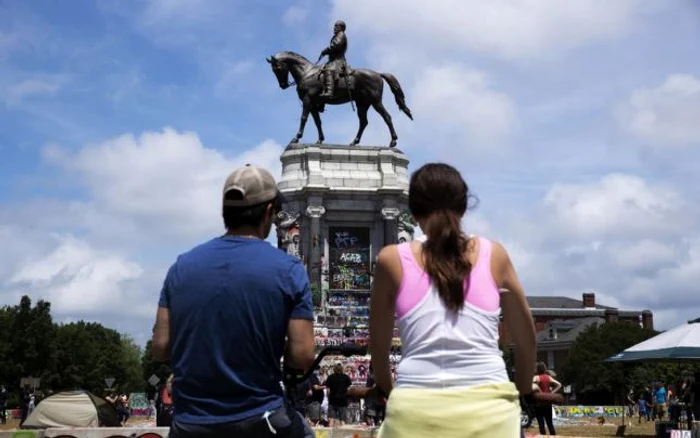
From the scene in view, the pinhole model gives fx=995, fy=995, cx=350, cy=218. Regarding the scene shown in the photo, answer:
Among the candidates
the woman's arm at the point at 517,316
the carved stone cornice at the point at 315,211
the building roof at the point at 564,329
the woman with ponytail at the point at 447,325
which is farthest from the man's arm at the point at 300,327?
the building roof at the point at 564,329

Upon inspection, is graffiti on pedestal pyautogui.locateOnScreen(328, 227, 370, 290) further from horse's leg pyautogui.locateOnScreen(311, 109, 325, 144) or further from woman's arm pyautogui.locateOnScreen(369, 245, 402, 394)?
woman's arm pyautogui.locateOnScreen(369, 245, 402, 394)

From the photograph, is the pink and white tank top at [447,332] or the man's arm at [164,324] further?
the man's arm at [164,324]

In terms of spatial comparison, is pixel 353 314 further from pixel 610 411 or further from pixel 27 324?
pixel 27 324

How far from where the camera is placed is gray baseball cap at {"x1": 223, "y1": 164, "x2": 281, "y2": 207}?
Result: 570 centimetres

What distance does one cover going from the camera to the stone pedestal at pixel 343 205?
1859 inches

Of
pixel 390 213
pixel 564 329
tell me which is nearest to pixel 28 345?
pixel 390 213

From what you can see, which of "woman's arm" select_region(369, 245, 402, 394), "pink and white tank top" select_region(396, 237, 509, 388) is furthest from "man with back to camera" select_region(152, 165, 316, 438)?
"pink and white tank top" select_region(396, 237, 509, 388)

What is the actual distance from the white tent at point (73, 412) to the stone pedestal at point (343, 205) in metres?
29.8

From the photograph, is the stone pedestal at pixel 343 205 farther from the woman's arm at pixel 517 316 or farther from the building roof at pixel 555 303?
the building roof at pixel 555 303

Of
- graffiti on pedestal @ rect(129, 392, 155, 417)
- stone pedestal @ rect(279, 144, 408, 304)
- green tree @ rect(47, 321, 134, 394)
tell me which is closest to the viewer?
stone pedestal @ rect(279, 144, 408, 304)

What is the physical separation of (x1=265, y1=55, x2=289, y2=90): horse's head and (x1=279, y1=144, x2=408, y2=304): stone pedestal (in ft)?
11.3

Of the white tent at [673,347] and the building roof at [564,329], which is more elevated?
the building roof at [564,329]

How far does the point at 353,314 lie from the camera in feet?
152

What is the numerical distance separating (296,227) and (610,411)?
19093 mm
